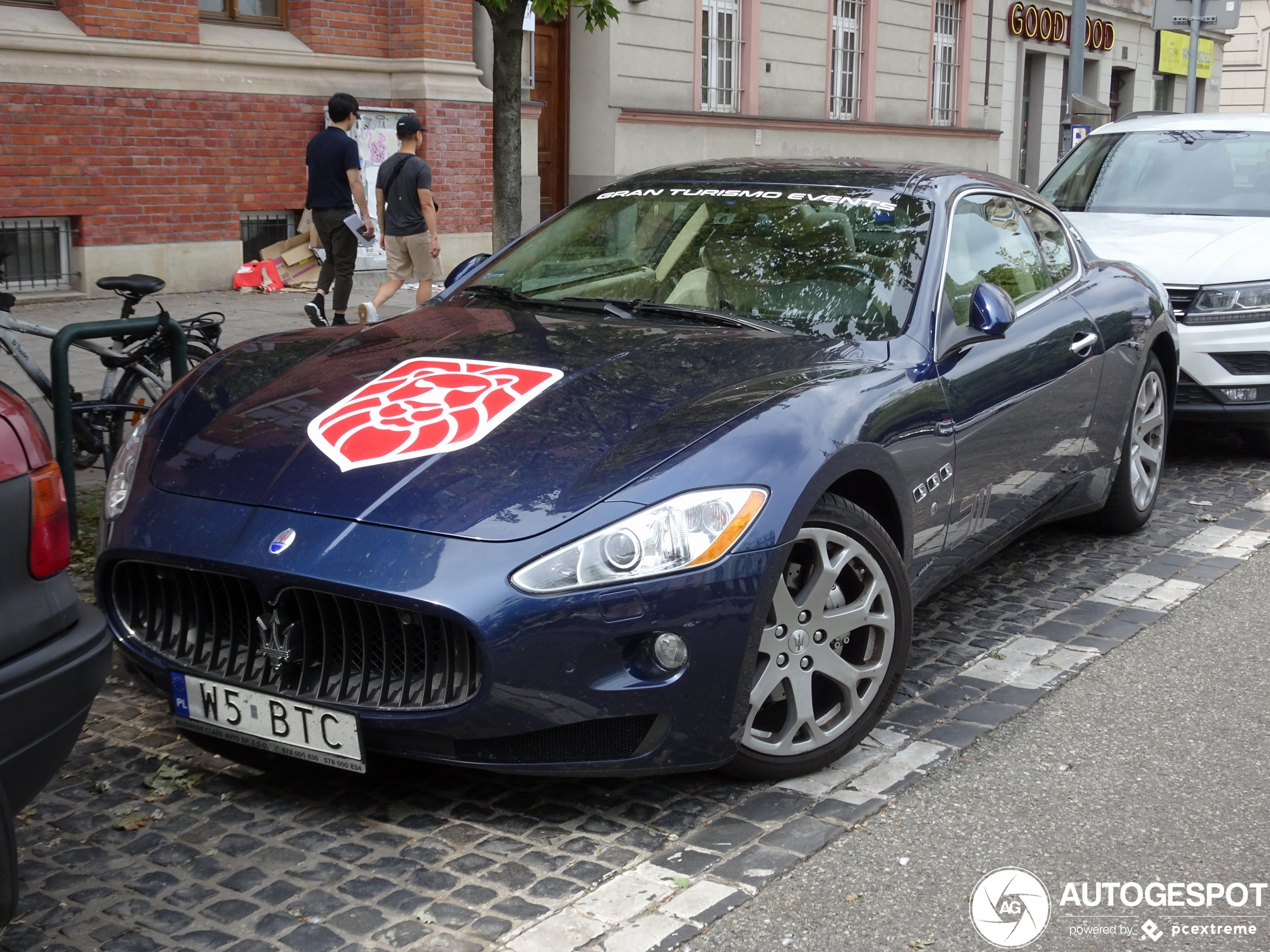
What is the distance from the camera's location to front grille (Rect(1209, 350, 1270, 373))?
7.41m

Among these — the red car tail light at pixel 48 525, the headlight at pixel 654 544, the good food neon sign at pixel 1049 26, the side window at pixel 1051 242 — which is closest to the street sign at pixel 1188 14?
the side window at pixel 1051 242

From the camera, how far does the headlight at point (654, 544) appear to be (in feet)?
10.4

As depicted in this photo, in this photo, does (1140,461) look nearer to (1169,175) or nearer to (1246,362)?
(1246,362)

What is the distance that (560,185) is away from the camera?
62.3 ft

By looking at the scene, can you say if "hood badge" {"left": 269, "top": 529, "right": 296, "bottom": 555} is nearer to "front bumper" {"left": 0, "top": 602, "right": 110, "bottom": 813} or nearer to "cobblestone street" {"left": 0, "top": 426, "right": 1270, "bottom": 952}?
"front bumper" {"left": 0, "top": 602, "right": 110, "bottom": 813}

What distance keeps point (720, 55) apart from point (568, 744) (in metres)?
18.3

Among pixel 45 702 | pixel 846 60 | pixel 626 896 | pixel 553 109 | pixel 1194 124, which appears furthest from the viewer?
pixel 846 60

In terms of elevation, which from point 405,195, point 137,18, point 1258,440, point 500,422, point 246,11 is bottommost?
point 1258,440

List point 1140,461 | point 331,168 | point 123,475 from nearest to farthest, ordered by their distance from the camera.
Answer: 1. point 123,475
2. point 1140,461
3. point 331,168

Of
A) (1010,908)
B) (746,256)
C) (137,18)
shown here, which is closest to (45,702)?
(1010,908)

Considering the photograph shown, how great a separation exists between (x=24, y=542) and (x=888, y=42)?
908 inches

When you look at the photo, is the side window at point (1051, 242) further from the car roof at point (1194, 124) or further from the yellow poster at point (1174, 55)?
the yellow poster at point (1174, 55)

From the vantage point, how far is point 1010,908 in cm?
311

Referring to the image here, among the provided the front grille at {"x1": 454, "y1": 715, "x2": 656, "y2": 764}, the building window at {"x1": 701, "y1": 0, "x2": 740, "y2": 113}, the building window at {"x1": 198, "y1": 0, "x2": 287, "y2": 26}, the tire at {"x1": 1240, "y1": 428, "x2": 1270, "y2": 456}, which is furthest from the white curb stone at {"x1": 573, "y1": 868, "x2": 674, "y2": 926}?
the building window at {"x1": 701, "y1": 0, "x2": 740, "y2": 113}
